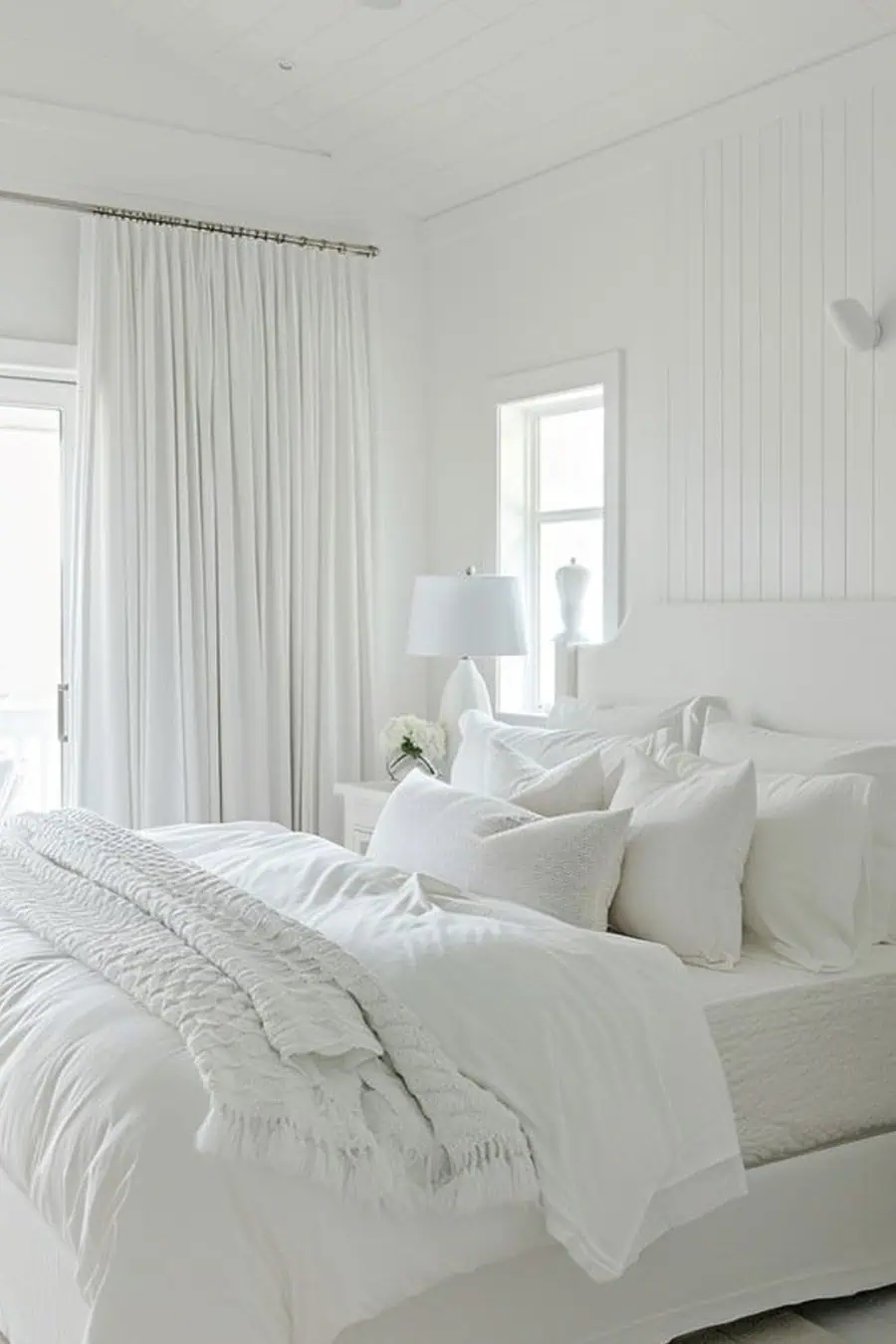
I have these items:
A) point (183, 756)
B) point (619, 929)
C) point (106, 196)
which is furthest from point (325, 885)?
point (106, 196)

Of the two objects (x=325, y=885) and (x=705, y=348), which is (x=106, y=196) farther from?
(x=325, y=885)

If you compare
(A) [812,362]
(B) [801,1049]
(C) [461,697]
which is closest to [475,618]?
(C) [461,697]

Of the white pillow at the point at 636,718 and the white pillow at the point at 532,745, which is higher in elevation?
the white pillow at the point at 636,718

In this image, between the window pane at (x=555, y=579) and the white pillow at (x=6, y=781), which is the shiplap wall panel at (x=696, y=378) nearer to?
the window pane at (x=555, y=579)

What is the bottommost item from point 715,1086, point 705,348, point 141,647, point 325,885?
point 715,1086

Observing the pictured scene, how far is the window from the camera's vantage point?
4.86 m

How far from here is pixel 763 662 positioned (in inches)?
154

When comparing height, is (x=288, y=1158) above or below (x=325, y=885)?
below

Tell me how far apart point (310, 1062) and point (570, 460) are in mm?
3088

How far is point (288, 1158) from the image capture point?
2121 mm

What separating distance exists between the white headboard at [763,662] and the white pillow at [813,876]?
527mm

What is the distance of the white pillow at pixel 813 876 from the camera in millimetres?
3035

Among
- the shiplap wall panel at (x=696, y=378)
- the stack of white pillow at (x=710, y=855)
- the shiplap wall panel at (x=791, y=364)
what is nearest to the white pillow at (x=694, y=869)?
the stack of white pillow at (x=710, y=855)

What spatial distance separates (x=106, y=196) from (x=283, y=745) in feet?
6.05
